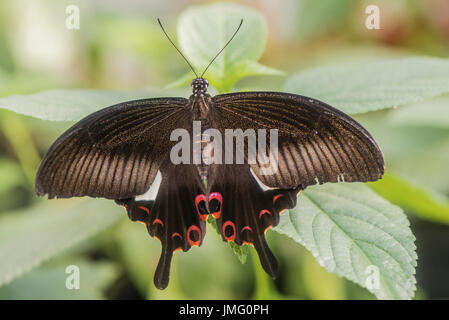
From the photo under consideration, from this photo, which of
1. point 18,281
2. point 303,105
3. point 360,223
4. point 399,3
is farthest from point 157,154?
point 399,3

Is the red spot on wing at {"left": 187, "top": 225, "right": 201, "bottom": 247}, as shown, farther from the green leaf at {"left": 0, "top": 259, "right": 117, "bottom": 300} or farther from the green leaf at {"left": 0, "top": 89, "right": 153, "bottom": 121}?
the green leaf at {"left": 0, "top": 259, "right": 117, "bottom": 300}

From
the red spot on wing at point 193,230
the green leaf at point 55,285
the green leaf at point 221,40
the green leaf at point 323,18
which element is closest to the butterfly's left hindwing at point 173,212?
the red spot on wing at point 193,230

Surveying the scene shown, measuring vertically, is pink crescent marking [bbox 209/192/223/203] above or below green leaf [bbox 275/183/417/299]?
above

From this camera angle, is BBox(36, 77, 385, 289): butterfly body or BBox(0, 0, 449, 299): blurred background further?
BBox(0, 0, 449, 299): blurred background

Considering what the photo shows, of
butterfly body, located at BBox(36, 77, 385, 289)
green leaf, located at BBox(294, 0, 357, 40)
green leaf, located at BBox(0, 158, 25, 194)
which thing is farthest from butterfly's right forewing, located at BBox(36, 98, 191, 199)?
green leaf, located at BBox(294, 0, 357, 40)

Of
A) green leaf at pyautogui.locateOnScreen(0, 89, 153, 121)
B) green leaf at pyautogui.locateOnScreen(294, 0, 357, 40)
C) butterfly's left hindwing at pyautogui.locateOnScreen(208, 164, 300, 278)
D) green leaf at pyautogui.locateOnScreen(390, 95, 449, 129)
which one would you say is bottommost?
butterfly's left hindwing at pyautogui.locateOnScreen(208, 164, 300, 278)

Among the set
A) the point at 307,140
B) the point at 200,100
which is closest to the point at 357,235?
the point at 307,140
